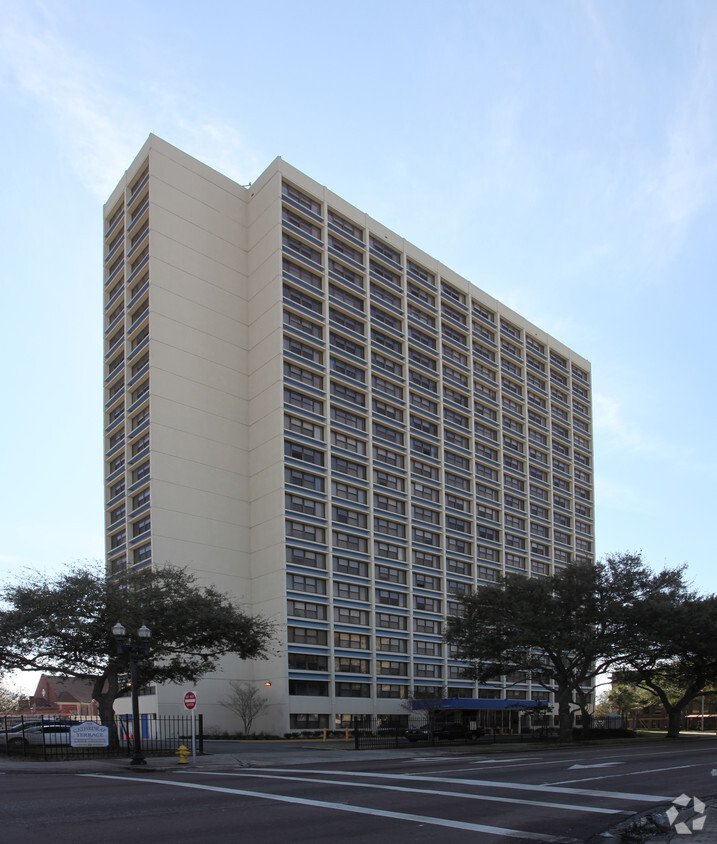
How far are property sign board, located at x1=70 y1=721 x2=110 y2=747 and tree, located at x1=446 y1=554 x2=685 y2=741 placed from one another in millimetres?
24319

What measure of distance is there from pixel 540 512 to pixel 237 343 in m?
46.2

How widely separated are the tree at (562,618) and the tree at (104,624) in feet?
53.7

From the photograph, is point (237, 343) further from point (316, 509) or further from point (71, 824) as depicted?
point (71, 824)

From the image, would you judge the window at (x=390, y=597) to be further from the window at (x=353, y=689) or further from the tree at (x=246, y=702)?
the tree at (x=246, y=702)

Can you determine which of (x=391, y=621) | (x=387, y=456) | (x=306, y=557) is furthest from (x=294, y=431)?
(x=391, y=621)

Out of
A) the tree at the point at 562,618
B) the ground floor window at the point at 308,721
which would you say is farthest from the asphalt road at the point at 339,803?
the ground floor window at the point at 308,721

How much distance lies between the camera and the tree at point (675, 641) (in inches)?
1843

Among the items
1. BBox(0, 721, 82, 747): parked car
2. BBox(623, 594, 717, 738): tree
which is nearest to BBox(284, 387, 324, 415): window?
BBox(623, 594, 717, 738): tree

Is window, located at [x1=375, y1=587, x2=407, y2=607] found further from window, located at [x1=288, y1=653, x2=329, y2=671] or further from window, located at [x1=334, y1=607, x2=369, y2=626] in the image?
window, located at [x1=288, y1=653, x2=329, y2=671]

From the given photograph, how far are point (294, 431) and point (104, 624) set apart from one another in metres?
34.7

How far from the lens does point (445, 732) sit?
4888 cm

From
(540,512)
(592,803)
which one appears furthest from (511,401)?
(592,803)

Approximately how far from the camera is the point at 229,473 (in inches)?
2660

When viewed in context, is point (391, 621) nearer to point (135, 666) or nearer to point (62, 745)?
point (62, 745)
